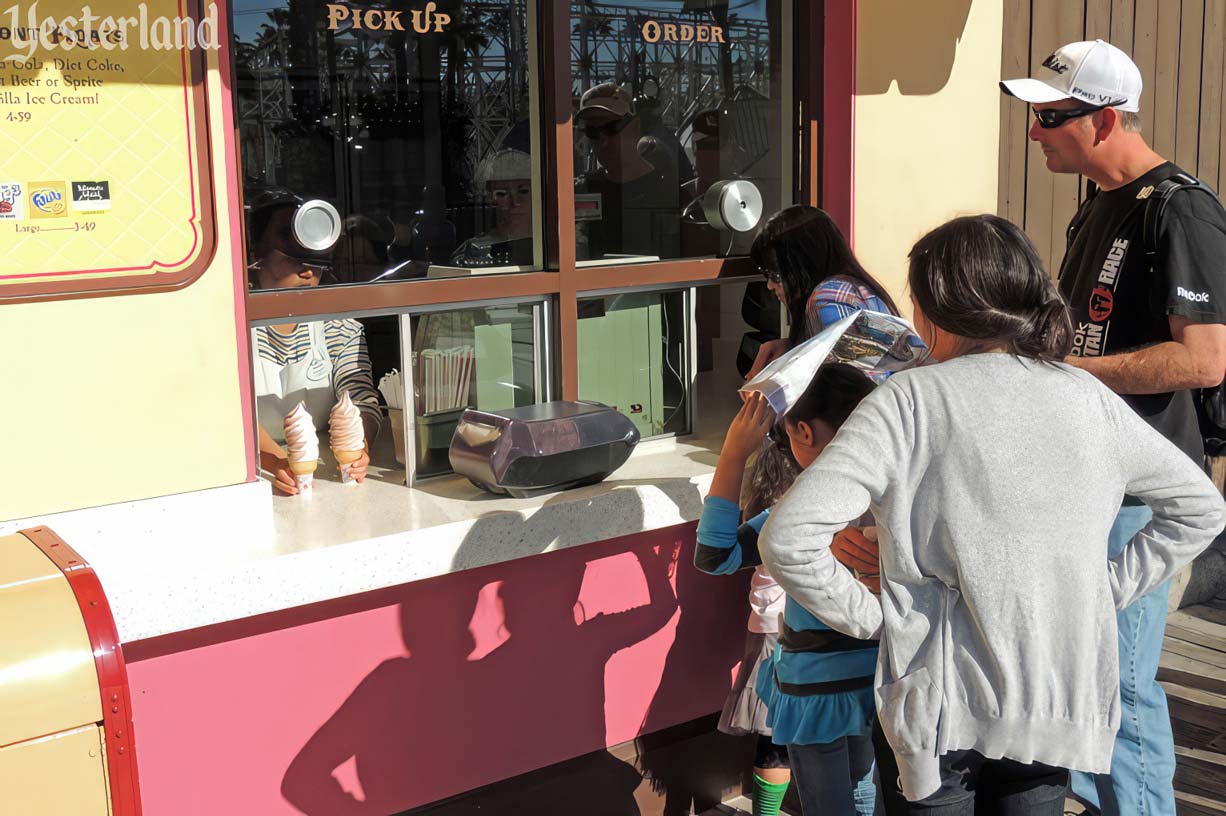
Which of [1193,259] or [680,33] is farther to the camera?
[680,33]

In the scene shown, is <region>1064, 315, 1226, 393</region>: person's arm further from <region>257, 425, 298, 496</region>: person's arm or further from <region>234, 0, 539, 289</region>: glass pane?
<region>257, 425, 298, 496</region>: person's arm

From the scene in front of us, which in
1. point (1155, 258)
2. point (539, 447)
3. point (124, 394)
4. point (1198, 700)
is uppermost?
point (1155, 258)

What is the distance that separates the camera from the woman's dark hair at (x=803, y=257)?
2.90 meters

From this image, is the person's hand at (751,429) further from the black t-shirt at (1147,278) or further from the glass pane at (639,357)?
the glass pane at (639,357)

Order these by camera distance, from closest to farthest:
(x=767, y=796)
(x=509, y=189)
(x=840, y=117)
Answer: (x=767, y=796)
(x=509, y=189)
(x=840, y=117)

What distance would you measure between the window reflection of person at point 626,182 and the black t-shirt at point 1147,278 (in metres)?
1.13

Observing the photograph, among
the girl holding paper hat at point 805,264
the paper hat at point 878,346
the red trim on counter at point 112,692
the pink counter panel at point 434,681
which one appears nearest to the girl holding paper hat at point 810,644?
the paper hat at point 878,346

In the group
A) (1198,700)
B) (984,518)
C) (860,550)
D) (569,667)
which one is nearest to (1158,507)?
(984,518)

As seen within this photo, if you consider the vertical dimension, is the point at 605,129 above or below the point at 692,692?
above

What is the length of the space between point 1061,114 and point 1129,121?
15 centimetres

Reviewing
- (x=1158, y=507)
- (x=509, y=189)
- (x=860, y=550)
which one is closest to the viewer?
(x=1158, y=507)

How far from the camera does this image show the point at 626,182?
3.35 metres

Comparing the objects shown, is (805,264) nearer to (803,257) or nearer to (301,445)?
(803,257)

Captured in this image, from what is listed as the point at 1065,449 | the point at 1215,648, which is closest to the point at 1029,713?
the point at 1065,449
